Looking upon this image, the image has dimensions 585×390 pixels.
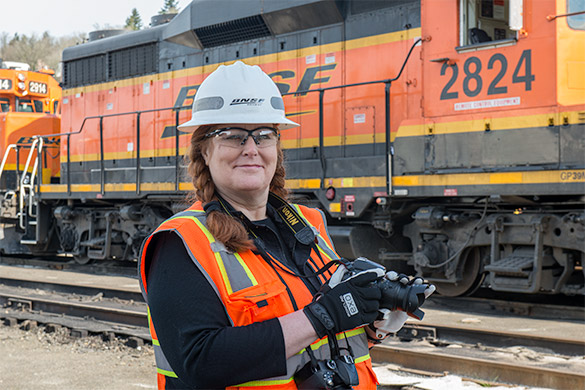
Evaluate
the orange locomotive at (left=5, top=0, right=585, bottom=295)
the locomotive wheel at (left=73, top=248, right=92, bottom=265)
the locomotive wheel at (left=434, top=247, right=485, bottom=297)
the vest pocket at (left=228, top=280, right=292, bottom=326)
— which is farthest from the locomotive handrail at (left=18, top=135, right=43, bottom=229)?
the vest pocket at (left=228, top=280, right=292, bottom=326)

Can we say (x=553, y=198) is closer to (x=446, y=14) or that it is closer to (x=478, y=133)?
(x=478, y=133)

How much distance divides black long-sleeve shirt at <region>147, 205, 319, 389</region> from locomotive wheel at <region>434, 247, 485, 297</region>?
20.4 ft

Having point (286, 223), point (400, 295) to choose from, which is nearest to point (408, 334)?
point (286, 223)

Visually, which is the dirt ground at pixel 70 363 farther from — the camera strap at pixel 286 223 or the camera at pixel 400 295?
the camera at pixel 400 295

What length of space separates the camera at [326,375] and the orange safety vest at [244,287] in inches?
0.8

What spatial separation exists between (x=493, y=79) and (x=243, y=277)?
566cm

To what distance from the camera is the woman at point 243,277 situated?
163 cm

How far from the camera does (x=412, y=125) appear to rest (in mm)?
7410

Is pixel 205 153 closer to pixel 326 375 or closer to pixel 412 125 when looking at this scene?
pixel 326 375

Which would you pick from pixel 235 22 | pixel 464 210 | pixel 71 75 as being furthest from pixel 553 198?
pixel 71 75

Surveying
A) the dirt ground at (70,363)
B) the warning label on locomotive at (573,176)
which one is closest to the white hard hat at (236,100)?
the dirt ground at (70,363)

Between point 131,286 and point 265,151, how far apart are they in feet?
27.0

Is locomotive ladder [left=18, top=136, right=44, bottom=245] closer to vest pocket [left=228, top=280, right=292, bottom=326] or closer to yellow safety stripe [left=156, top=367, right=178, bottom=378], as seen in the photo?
yellow safety stripe [left=156, top=367, right=178, bottom=378]

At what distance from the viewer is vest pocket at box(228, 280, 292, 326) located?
1.68 m
